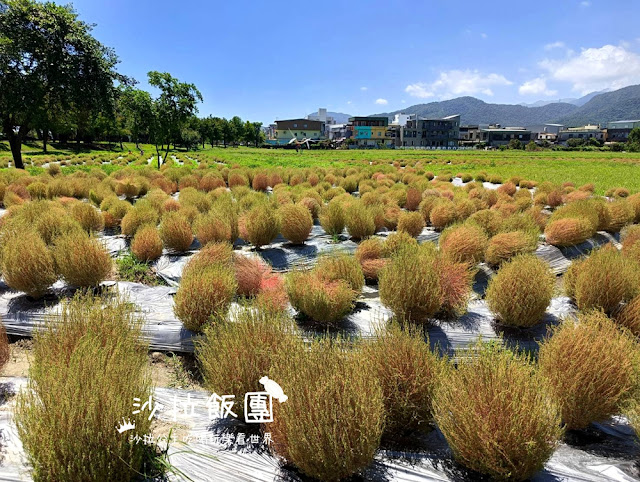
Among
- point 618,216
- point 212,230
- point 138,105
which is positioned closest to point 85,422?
point 212,230

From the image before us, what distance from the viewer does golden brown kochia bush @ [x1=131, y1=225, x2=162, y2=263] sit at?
8164mm

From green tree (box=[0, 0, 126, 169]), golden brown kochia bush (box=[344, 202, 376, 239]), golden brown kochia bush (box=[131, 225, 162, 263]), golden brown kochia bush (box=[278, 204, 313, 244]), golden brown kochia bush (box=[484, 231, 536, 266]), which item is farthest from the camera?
green tree (box=[0, 0, 126, 169])

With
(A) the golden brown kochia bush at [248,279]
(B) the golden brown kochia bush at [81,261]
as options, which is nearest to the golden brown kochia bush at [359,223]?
(A) the golden brown kochia bush at [248,279]

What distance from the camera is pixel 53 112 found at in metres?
23.7

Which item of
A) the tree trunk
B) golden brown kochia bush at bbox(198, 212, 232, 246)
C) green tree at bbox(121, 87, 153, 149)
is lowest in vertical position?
golden brown kochia bush at bbox(198, 212, 232, 246)

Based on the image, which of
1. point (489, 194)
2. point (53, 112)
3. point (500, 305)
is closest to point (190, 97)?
point (53, 112)

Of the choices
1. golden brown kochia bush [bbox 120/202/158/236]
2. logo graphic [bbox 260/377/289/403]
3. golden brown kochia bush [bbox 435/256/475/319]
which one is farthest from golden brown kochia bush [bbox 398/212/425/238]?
logo graphic [bbox 260/377/289/403]

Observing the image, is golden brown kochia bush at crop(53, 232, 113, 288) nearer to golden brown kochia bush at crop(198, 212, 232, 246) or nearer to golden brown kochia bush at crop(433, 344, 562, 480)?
golden brown kochia bush at crop(198, 212, 232, 246)

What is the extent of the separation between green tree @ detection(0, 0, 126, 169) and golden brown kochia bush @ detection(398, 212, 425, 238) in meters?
20.0

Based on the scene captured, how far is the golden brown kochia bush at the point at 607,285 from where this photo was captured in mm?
5629

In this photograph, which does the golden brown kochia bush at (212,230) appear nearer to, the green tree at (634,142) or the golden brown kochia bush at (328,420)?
the golden brown kochia bush at (328,420)

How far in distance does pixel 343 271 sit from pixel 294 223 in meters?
3.38

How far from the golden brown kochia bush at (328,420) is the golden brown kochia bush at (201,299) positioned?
2290 mm

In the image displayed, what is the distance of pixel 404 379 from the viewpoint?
3527mm
